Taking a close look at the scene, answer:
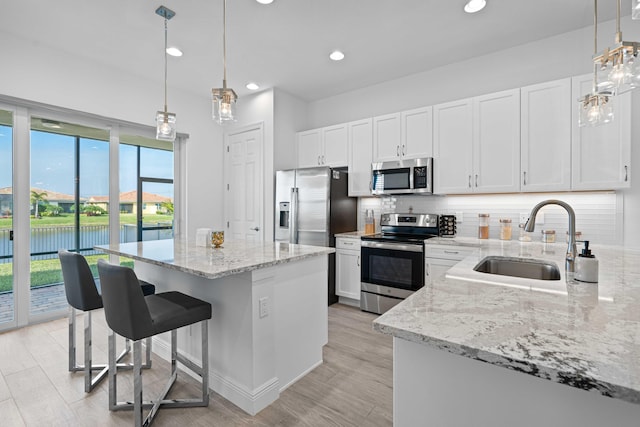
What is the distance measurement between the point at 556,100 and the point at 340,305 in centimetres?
318

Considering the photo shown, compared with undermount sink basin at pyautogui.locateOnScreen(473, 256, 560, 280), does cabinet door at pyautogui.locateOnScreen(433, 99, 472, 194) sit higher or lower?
higher

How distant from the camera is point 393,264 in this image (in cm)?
350

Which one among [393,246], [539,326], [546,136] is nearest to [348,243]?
[393,246]

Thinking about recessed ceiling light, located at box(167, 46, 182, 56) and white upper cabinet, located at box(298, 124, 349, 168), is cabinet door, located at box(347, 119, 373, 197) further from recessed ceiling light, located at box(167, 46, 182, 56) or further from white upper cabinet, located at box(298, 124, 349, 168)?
recessed ceiling light, located at box(167, 46, 182, 56)

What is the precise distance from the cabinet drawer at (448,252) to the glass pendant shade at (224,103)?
2309 mm

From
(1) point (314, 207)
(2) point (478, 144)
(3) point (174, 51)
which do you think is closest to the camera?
(2) point (478, 144)

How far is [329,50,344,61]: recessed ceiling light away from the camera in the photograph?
3439 millimetres

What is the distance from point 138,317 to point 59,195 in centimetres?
295

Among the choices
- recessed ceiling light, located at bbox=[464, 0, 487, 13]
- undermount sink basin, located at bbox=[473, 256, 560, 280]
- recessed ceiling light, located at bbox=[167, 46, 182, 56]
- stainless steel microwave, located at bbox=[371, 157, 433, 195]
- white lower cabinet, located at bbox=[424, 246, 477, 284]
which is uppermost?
recessed ceiling light, located at bbox=[464, 0, 487, 13]

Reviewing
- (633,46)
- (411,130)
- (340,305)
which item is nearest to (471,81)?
(411,130)

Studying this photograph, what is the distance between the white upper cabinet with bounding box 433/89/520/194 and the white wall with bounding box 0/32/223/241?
3.35 metres

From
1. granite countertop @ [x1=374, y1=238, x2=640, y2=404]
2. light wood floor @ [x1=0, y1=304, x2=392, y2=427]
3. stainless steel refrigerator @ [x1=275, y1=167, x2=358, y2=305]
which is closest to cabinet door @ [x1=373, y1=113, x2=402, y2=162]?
stainless steel refrigerator @ [x1=275, y1=167, x2=358, y2=305]

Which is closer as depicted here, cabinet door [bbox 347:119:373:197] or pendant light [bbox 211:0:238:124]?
pendant light [bbox 211:0:238:124]

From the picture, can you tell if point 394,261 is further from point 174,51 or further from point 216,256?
point 174,51
